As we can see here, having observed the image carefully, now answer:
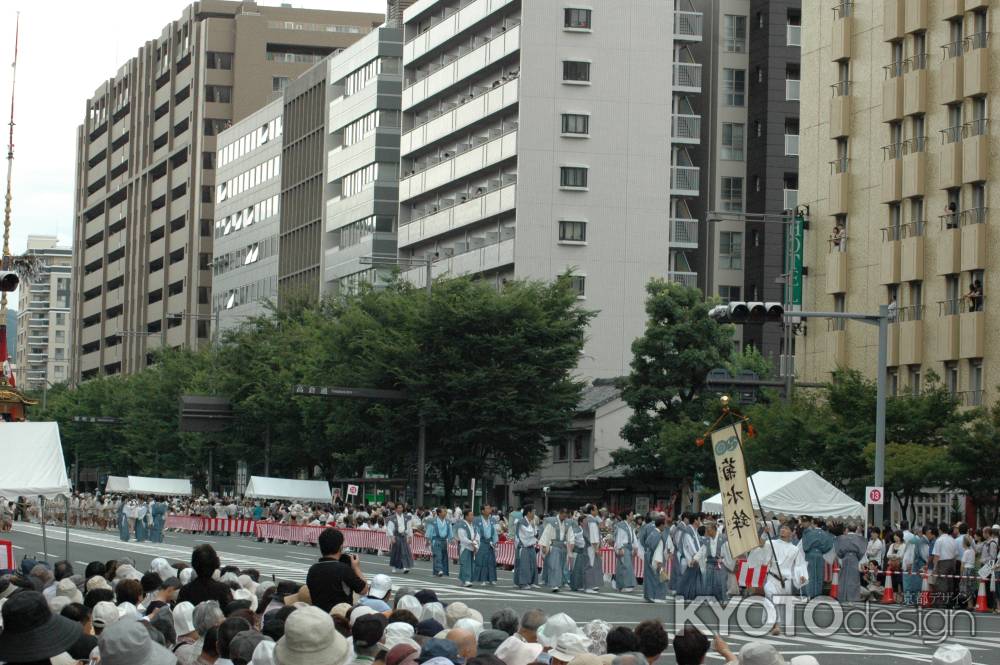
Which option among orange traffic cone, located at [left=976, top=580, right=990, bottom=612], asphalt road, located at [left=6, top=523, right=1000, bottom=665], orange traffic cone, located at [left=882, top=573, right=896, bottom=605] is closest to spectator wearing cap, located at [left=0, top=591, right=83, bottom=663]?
asphalt road, located at [left=6, top=523, right=1000, bottom=665]

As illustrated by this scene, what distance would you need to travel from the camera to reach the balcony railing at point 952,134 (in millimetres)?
52938

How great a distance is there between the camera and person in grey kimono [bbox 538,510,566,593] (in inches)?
1437

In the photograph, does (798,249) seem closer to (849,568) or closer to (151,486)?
(849,568)

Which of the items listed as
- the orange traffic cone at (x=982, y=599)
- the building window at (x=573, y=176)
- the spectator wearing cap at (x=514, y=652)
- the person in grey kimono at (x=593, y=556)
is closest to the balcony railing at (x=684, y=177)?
the building window at (x=573, y=176)

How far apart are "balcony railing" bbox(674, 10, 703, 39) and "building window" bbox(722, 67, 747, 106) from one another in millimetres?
3061

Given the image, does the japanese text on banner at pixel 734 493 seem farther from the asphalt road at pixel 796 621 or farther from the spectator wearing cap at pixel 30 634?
the spectator wearing cap at pixel 30 634

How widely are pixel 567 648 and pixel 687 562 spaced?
22.8m

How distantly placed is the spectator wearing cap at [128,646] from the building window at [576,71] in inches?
2857

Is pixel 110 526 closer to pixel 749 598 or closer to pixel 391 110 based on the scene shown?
pixel 391 110

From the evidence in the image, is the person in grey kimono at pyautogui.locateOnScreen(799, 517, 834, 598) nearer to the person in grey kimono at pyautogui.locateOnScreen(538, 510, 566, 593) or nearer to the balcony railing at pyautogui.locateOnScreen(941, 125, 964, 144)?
the person in grey kimono at pyautogui.locateOnScreen(538, 510, 566, 593)

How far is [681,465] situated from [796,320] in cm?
896

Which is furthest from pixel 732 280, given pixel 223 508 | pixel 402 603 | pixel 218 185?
pixel 402 603

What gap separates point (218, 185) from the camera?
127688 mm

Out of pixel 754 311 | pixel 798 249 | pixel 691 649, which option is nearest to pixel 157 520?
pixel 798 249
